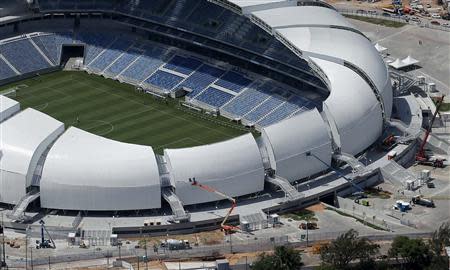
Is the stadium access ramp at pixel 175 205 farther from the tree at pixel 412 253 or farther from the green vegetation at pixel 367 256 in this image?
the tree at pixel 412 253

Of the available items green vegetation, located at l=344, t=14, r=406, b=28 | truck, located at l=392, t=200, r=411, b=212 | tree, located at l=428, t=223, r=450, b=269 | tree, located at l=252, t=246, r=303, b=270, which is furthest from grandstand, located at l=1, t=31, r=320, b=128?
green vegetation, located at l=344, t=14, r=406, b=28

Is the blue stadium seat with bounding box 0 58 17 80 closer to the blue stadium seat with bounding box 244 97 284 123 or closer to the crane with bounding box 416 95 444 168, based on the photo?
the blue stadium seat with bounding box 244 97 284 123

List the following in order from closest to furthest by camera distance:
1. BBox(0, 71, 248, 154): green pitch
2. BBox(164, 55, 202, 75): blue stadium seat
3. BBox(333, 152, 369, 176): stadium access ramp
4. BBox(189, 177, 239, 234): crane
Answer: BBox(189, 177, 239, 234): crane → BBox(333, 152, 369, 176): stadium access ramp → BBox(0, 71, 248, 154): green pitch → BBox(164, 55, 202, 75): blue stadium seat

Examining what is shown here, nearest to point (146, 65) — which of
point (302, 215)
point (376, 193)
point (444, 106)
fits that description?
point (444, 106)

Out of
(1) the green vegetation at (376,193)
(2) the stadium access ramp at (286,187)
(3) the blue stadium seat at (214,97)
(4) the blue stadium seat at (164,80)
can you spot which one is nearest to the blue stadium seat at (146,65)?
(4) the blue stadium seat at (164,80)

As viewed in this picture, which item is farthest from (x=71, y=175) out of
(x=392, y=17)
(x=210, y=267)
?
(x=392, y=17)

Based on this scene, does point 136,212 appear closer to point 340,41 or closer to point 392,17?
point 340,41
